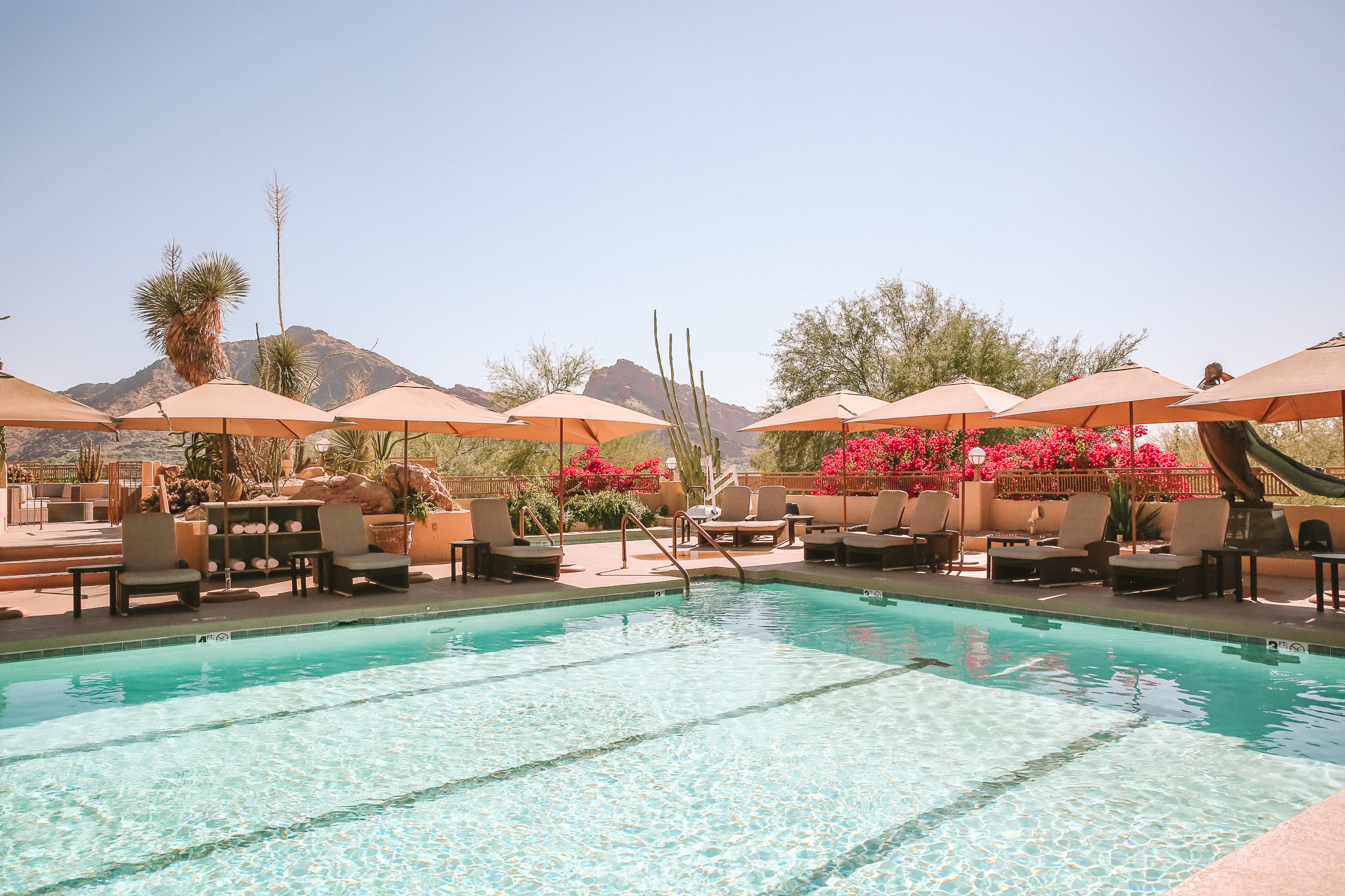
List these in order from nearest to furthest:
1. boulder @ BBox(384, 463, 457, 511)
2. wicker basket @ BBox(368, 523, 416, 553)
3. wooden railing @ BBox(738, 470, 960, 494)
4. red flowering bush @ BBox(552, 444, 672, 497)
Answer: wicker basket @ BBox(368, 523, 416, 553), boulder @ BBox(384, 463, 457, 511), wooden railing @ BBox(738, 470, 960, 494), red flowering bush @ BBox(552, 444, 672, 497)

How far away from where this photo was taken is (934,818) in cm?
374

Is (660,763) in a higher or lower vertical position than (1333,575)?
lower

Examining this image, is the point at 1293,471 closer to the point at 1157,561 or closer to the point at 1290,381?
the point at 1157,561

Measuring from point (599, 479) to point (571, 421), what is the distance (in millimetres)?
6822

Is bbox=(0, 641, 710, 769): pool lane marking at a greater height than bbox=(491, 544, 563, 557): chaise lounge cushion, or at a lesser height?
lesser

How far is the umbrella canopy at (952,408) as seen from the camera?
10.1 meters

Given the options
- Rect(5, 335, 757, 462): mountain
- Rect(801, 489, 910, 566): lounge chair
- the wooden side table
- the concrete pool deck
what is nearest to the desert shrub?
the concrete pool deck

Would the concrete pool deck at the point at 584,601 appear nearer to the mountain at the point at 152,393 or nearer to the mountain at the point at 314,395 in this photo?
the mountain at the point at 152,393

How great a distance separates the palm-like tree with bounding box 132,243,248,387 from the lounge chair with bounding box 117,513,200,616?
9.77m

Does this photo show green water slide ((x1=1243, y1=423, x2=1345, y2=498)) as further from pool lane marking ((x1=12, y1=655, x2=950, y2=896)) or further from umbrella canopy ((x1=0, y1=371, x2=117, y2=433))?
umbrella canopy ((x1=0, y1=371, x2=117, y2=433))

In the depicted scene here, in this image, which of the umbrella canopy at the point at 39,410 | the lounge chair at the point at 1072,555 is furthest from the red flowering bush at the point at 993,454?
the umbrella canopy at the point at 39,410

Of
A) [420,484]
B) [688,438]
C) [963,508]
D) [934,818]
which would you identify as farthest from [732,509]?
[934,818]

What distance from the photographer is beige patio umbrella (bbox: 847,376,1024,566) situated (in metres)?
10.1

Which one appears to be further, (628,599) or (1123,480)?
(1123,480)
